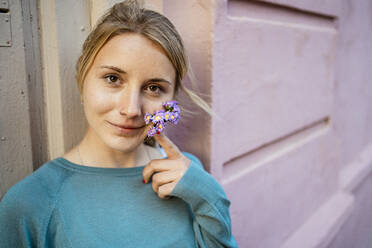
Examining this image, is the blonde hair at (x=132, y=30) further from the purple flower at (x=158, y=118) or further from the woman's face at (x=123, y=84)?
the purple flower at (x=158, y=118)

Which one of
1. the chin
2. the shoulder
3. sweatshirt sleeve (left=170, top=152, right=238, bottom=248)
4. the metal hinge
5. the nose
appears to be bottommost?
sweatshirt sleeve (left=170, top=152, right=238, bottom=248)

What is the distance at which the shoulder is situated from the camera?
0.95m

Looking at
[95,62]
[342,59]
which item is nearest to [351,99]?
[342,59]

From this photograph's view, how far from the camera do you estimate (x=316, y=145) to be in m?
2.56

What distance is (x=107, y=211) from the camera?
1067mm

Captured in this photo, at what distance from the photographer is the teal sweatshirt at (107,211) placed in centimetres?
96

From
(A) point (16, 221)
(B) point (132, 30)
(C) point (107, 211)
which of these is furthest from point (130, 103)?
(A) point (16, 221)

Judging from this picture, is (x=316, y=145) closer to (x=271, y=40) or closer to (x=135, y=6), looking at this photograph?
(x=271, y=40)

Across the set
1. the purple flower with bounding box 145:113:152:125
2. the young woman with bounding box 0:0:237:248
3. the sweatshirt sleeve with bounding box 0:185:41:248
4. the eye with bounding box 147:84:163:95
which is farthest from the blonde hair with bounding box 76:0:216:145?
the sweatshirt sleeve with bounding box 0:185:41:248

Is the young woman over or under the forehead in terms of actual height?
under

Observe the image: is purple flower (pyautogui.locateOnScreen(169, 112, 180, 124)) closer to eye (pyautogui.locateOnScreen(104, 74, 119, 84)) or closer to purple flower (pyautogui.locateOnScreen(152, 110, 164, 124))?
purple flower (pyautogui.locateOnScreen(152, 110, 164, 124))

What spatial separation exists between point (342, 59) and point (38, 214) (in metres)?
2.97

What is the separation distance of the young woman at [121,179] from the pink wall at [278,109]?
1.37 ft

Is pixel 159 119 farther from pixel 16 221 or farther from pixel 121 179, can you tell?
pixel 16 221
